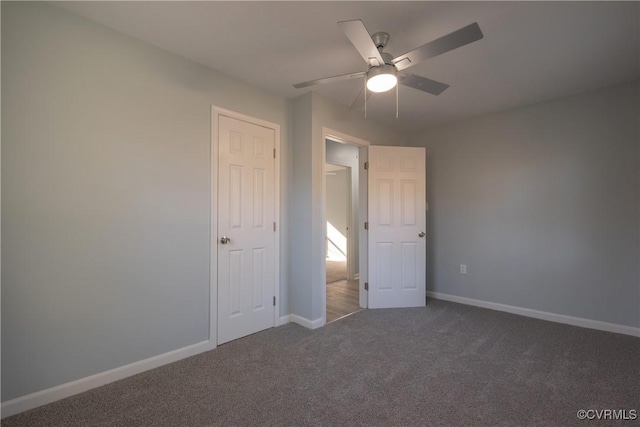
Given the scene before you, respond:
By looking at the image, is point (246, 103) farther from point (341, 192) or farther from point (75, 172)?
point (341, 192)

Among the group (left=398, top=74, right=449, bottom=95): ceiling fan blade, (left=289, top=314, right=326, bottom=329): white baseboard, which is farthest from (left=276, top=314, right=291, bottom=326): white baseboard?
(left=398, top=74, right=449, bottom=95): ceiling fan blade

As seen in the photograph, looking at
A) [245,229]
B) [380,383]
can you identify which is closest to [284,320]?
[245,229]

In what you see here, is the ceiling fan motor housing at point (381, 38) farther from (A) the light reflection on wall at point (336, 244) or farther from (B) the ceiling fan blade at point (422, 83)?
(A) the light reflection on wall at point (336, 244)

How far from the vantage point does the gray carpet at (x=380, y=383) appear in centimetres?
160

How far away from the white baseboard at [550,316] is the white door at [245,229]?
253 centimetres

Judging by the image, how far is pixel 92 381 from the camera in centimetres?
184

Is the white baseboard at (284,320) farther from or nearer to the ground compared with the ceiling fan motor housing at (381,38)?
nearer to the ground

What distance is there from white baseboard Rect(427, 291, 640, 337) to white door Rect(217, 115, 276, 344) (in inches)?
99.5

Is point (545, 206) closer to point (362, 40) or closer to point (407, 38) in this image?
point (407, 38)

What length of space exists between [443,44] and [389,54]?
36 centimetres

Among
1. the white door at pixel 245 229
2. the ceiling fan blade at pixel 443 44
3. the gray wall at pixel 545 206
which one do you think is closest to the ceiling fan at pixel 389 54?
the ceiling fan blade at pixel 443 44

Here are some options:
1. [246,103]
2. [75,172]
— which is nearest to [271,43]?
[246,103]

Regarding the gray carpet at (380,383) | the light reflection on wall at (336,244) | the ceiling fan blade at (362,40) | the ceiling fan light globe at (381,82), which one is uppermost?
the ceiling fan blade at (362,40)

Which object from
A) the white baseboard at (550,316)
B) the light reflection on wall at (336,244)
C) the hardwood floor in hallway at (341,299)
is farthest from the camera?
the light reflection on wall at (336,244)
